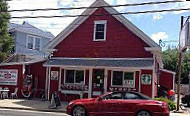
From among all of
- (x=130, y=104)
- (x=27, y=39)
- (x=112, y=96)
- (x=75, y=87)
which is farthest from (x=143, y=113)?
(x=27, y=39)

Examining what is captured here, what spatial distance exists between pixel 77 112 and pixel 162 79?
19692 mm

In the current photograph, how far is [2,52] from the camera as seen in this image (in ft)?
119

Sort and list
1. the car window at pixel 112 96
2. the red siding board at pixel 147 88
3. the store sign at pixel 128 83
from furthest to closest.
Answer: the store sign at pixel 128 83 < the red siding board at pixel 147 88 < the car window at pixel 112 96

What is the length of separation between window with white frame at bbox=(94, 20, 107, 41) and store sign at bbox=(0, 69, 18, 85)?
7.34 m

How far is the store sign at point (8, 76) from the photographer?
28578 mm

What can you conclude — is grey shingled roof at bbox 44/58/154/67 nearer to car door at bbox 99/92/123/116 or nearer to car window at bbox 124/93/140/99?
car window at bbox 124/93/140/99

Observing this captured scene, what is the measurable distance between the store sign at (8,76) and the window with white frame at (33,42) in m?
11.9

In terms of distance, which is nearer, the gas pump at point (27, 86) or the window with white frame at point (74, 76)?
the window with white frame at point (74, 76)

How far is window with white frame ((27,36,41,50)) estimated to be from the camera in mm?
40844

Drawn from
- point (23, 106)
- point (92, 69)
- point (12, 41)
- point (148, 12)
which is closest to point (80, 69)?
point (92, 69)

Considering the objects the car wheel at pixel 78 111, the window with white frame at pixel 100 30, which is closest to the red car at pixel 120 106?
the car wheel at pixel 78 111

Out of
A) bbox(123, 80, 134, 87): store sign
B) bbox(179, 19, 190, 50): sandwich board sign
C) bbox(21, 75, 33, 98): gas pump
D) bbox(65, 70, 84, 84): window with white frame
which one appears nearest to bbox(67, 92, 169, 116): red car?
bbox(179, 19, 190, 50): sandwich board sign

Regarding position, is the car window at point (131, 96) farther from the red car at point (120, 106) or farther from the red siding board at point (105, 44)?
the red siding board at point (105, 44)

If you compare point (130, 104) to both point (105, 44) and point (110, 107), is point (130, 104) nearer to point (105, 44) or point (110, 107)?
point (110, 107)
